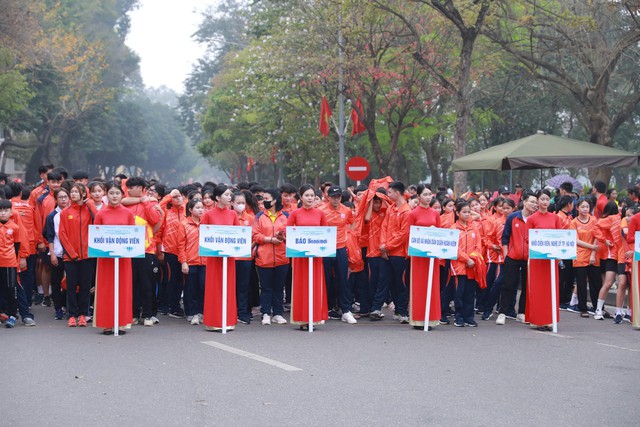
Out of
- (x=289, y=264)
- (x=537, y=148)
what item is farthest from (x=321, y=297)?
(x=537, y=148)

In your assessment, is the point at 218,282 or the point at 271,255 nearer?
the point at 218,282

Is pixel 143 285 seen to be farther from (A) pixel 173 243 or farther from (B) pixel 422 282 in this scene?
(B) pixel 422 282

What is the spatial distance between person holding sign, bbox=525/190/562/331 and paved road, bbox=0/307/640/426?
324 millimetres

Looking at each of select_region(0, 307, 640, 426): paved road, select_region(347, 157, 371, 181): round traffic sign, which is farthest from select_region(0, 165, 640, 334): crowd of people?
select_region(347, 157, 371, 181): round traffic sign

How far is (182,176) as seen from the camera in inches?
5330

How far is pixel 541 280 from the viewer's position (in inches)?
485

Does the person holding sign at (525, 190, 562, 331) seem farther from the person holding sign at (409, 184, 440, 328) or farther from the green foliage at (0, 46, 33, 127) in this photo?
the green foliage at (0, 46, 33, 127)

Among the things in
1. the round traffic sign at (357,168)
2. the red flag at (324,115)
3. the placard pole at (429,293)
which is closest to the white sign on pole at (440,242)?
the placard pole at (429,293)

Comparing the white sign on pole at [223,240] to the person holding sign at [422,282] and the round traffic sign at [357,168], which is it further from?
the round traffic sign at [357,168]

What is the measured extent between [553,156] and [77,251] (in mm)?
9849

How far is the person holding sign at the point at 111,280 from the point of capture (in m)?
11.2

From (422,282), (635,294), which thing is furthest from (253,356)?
(635,294)

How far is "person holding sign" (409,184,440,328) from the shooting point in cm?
1204

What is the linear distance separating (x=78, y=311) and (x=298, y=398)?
5113mm
